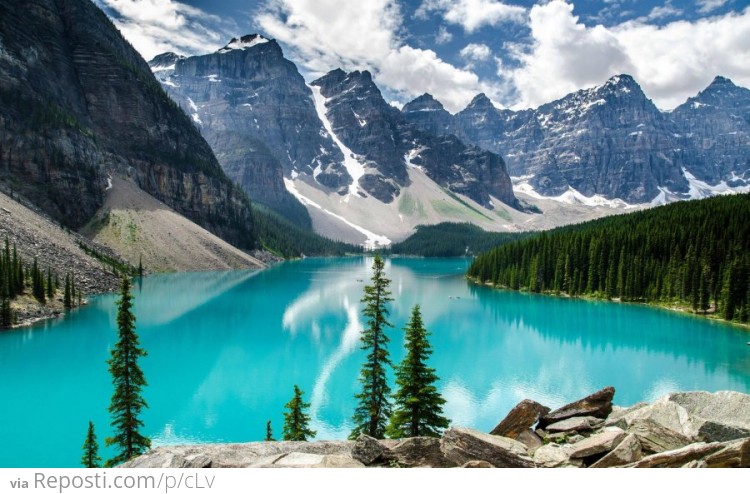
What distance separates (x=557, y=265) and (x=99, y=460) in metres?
91.9

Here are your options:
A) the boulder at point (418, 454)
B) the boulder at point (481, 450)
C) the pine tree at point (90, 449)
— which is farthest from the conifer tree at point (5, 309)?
the boulder at point (481, 450)

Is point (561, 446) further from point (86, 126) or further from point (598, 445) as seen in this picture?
point (86, 126)

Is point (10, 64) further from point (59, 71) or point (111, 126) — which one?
point (111, 126)

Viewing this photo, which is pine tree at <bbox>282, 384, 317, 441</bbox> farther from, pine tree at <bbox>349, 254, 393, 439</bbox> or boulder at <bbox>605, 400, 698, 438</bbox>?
boulder at <bbox>605, 400, 698, 438</bbox>

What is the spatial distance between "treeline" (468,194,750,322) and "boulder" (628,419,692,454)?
63.1 m

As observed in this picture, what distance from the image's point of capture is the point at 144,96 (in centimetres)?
17275

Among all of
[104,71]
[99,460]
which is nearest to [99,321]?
[99,460]

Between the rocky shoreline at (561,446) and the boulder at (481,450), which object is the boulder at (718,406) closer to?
the rocky shoreline at (561,446)

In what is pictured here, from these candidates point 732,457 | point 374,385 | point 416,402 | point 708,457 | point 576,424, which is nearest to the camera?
point 732,457

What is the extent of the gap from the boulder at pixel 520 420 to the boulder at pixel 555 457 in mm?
2378

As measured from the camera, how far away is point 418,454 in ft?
39.0

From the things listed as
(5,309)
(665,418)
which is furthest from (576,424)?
(5,309)

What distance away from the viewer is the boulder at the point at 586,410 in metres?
14.5

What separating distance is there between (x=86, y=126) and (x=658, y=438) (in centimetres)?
16959
